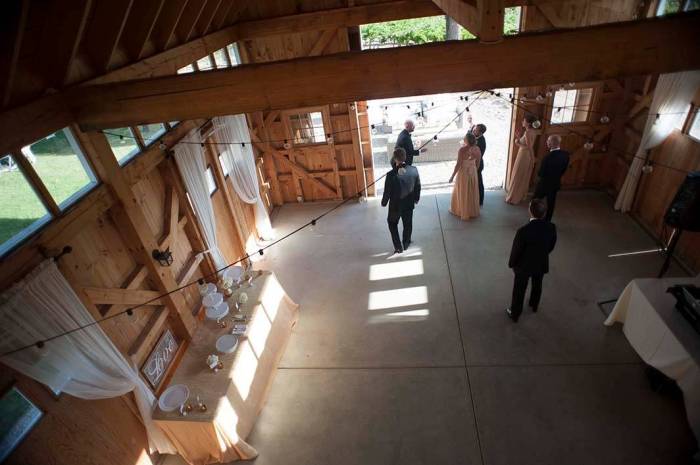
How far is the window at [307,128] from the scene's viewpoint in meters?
7.32

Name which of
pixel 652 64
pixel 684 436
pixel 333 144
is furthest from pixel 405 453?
pixel 333 144

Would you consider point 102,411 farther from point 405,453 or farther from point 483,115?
point 483,115

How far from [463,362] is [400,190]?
2.47 meters

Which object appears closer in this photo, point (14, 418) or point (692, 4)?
point (14, 418)

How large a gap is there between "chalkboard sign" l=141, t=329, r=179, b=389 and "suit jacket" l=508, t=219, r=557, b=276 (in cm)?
391

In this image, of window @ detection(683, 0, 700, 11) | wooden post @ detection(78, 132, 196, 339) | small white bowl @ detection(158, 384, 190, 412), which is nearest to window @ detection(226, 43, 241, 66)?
wooden post @ detection(78, 132, 196, 339)

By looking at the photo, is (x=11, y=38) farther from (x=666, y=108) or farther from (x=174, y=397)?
(x=666, y=108)

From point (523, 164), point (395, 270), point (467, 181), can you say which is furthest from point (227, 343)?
point (523, 164)

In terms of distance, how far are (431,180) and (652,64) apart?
568 cm

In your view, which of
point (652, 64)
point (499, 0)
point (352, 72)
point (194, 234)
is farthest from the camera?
point (194, 234)

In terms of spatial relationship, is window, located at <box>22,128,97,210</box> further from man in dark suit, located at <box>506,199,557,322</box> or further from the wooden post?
man in dark suit, located at <box>506,199,557,322</box>

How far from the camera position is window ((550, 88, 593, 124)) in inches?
260

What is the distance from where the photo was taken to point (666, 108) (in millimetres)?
5379

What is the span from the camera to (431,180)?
8.32 meters
